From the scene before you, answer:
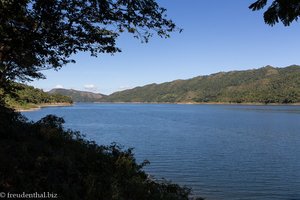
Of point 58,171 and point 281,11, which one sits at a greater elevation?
point 281,11

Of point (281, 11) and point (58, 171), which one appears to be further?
point (58, 171)

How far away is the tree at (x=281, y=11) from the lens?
8688mm

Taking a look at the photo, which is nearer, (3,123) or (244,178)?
(3,123)

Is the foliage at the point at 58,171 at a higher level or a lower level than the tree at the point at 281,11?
lower

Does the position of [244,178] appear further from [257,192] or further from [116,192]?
[116,192]

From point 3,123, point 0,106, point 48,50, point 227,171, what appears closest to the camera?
point 48,50

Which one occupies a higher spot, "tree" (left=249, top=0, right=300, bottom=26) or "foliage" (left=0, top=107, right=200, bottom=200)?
"tree" (left=249, top=0, right=300, bottom=26)

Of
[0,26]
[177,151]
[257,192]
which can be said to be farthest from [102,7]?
[177,151]

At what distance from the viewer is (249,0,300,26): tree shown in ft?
28.5

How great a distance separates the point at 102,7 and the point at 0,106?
28.0 feet

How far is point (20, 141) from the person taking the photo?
573 inches

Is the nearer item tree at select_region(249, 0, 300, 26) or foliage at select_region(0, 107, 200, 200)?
tree at select_region(249, 0, 300, 26)

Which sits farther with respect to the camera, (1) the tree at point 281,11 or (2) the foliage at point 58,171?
(2) the foliage at point 58,171

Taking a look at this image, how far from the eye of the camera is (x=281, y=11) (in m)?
8.73
